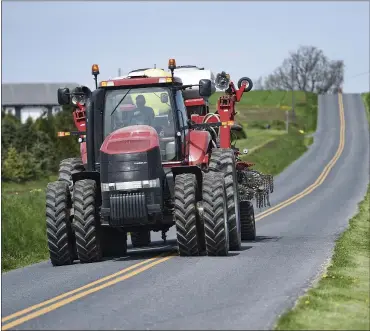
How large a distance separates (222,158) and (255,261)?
2.83 m

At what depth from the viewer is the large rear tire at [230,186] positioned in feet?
A: 61.7

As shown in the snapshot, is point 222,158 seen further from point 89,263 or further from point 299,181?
point 299,181

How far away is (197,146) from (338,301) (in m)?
7.84

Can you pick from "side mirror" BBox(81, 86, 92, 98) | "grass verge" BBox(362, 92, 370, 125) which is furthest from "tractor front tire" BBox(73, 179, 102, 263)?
"grass verge" BBox(362, 92, 370, 125)

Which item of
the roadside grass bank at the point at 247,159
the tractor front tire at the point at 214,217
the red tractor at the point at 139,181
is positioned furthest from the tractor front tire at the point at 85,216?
the roadside grass bank at the point at 247,159

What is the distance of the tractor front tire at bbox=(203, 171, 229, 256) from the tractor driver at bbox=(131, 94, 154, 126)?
157cm

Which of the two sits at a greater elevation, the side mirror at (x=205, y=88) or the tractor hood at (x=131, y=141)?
the side mirror at (x=205, y=88)

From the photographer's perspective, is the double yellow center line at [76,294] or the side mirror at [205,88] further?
the side mirror at [205,88]

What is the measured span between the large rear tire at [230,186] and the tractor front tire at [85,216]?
8.47 ft

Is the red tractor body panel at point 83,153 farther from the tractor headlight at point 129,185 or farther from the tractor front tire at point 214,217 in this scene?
the tractor front tire at point 214,217

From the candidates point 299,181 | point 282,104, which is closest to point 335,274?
point 299,181

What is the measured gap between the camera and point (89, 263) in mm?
17984

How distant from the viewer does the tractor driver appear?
60.2 feet

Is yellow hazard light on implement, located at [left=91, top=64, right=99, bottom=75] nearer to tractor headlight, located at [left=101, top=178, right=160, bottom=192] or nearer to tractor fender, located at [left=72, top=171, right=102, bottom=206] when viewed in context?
tractor fender, located at [left=72, top=171, right=102, bottom=206]
